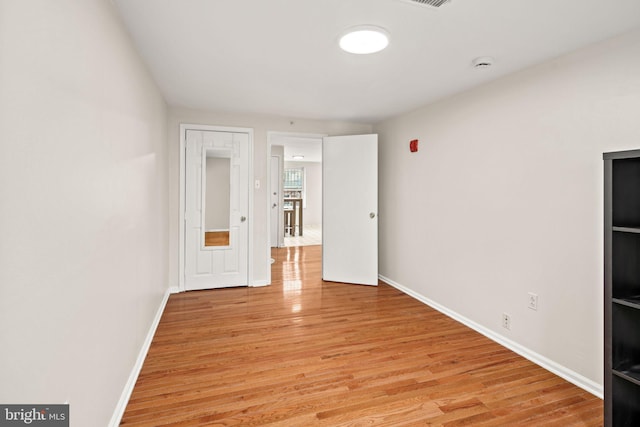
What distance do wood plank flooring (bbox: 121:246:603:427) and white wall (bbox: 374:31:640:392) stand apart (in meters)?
0.33

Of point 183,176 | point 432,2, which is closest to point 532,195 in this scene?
point 432,2

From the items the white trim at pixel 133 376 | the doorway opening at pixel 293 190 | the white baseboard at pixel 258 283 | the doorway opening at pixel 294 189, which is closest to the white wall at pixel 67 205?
the white trim at pixel 133 376

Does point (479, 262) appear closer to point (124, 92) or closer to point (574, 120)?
point (574, 120)

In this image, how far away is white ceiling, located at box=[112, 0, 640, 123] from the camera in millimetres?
1818

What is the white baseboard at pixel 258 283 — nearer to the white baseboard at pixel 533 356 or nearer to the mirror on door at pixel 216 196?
the mirror on door at pixel 216 196

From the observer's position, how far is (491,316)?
115 inches

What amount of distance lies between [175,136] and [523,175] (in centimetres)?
369

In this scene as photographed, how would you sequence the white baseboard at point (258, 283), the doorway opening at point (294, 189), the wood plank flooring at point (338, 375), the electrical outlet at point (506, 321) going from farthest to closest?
1. the doorway opening at point (294, 189)
2. the white baseboard at point (258, 283)
3. the electrical outlet at point (506, 321)
4. the wood plank flooring at point (338, 375)

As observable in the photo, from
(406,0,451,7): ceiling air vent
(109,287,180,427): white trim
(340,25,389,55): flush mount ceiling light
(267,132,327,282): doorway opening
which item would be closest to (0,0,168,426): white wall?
(109,287,180,427): white trim

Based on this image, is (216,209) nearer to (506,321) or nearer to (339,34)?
(339,34)

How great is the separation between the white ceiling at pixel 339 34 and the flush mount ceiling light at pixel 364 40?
0.17ft

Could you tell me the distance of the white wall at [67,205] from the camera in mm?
850

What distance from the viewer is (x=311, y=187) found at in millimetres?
11945

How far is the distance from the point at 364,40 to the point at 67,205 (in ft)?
6.14
